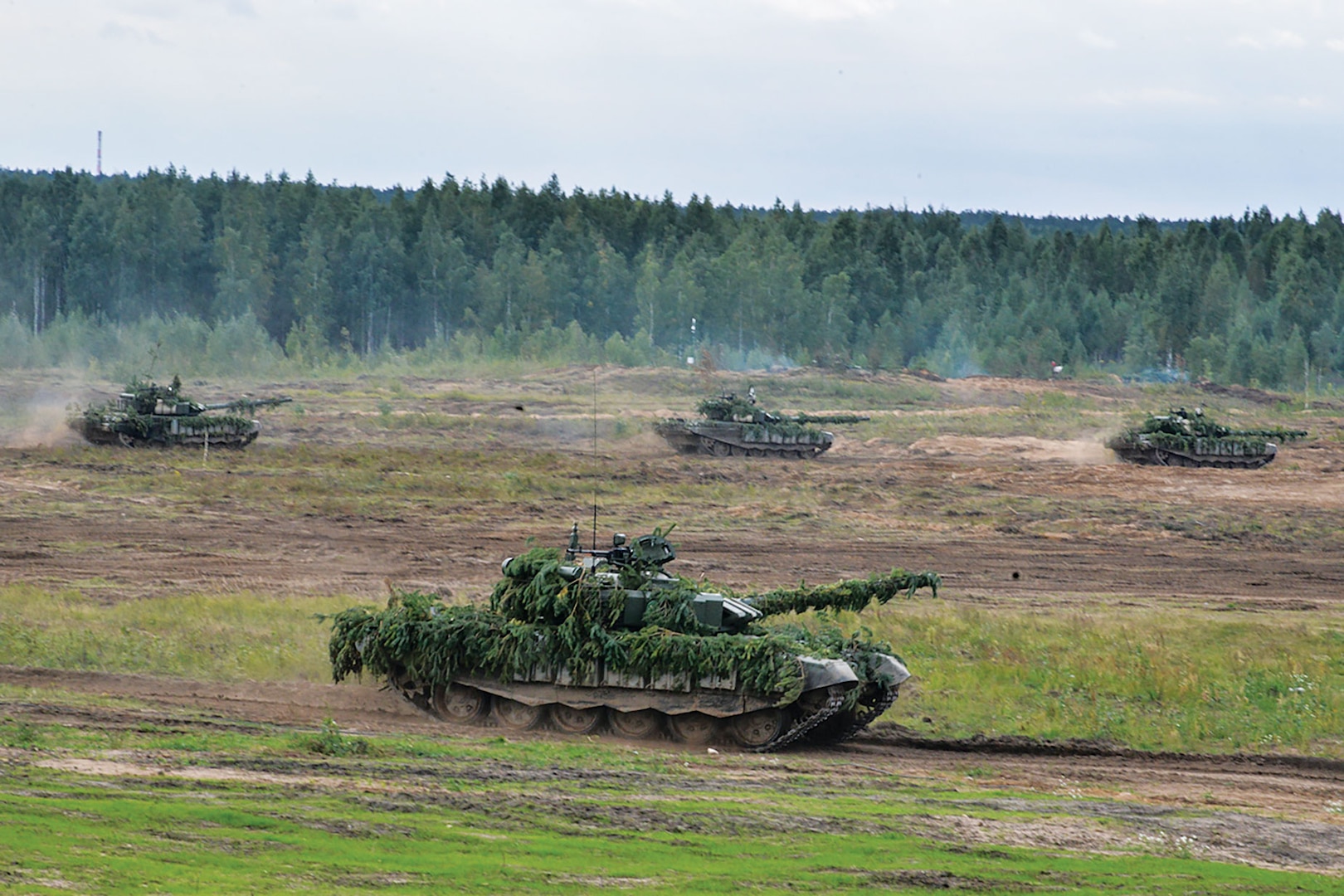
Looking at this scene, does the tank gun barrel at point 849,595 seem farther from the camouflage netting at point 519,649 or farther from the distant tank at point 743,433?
the distant tank at point 743,433

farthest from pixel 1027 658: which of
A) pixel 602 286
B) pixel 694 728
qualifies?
pixel 602 286

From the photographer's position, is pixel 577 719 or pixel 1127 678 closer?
pixel 577 719

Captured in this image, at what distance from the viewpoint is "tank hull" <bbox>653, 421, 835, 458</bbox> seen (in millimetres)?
45812

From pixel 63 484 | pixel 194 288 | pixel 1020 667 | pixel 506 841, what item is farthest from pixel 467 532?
pixel 194 288

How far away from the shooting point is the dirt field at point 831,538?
1495cm

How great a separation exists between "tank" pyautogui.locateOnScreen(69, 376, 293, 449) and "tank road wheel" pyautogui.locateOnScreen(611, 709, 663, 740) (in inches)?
1171

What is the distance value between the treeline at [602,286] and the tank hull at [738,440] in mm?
34568

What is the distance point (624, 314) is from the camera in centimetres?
9156

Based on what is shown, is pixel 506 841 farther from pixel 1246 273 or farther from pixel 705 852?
pixel 1246 273

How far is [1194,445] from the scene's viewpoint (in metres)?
44.8

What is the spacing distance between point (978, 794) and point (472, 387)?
55.5 meters

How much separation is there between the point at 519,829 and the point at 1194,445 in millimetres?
37729

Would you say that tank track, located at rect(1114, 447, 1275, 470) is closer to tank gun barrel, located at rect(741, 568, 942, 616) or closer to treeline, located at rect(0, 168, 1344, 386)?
tank gun barrel, located at rect(741, 568, 942, 616)

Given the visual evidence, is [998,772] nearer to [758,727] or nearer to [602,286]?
[758,727]
